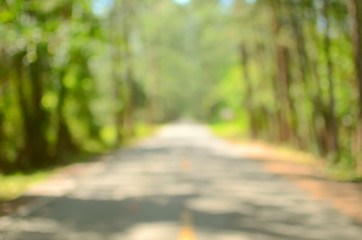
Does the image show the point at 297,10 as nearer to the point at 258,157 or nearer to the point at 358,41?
the point at 258,157

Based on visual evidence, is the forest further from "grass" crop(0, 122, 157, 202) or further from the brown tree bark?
"grass" crop(0, 122, 157, 202)

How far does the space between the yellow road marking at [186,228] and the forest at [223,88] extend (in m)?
6.21

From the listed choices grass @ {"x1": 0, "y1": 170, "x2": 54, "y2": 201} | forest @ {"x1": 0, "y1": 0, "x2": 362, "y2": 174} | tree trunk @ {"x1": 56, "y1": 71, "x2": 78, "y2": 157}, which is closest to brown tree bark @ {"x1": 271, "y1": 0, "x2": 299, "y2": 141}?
forest @ {"x1": 0, "y1": 0, "x2": 362, "y2": 174}

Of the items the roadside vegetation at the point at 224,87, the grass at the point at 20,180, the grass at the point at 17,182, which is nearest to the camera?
the grass at the point at 17,182

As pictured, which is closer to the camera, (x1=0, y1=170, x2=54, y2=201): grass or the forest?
(x1=0, y1=170, x2=54, y2=201): grass

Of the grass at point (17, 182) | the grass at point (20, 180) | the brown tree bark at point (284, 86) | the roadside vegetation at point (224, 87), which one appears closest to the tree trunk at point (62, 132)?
the roadside vegetation at point (224, 87)

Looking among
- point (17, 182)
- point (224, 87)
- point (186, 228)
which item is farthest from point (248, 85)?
point (186, 228)

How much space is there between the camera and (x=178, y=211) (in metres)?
11.1

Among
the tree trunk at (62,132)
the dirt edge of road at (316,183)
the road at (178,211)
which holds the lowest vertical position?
the dirt edge of road at (316,183)

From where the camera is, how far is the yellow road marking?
8.57 m

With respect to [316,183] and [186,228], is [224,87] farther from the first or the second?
[186,228]

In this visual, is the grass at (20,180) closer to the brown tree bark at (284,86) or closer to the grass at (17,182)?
the grass at (17,182)

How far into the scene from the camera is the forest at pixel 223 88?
1928cm

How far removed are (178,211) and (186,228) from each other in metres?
1.85
